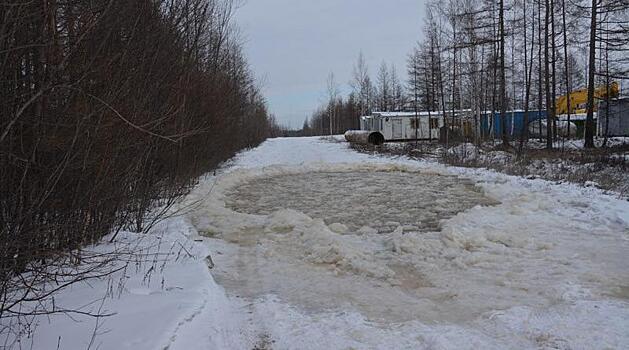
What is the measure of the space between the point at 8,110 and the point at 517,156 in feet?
70.3

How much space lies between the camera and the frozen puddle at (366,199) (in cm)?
1058

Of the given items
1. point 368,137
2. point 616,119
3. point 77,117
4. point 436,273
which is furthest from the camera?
point 368,137

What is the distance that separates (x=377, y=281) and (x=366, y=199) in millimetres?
7430

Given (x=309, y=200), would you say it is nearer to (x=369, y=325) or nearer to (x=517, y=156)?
(x=369, y=325)

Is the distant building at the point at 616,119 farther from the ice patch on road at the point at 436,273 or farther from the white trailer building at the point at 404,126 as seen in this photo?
the ice patch on road at the point at 436,273

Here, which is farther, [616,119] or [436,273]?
[616,119]

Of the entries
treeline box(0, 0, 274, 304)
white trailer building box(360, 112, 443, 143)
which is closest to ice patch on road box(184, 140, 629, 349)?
treeline box(0, 0, 274, 304)

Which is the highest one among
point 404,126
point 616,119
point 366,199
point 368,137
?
point 404,126

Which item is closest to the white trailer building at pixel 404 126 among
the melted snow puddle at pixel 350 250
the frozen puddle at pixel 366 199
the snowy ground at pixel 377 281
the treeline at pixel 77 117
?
the frozen puddle at pixel 366 199

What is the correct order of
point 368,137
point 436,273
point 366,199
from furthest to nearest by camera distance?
point 368,137 → point 366,199 → point 436,273

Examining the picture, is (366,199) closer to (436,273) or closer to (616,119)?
(436,273)

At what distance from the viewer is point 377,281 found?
6.40 metres

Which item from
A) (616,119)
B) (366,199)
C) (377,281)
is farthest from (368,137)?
(377,281)

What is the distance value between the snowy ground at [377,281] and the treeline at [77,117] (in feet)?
2.13
